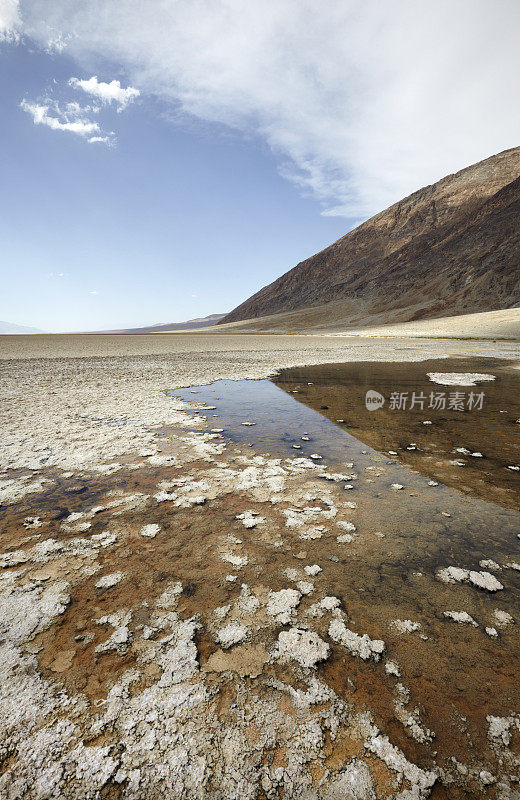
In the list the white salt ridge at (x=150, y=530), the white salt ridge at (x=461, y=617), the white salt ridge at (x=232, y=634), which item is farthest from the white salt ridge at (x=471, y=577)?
the white salt ridge at (x=150, y=530)

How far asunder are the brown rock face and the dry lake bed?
84.4m

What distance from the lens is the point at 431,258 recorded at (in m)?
97.9

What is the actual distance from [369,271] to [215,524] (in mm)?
125981

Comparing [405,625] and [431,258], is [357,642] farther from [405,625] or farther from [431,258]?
[431,258]

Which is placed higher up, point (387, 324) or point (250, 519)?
point (250, 519)

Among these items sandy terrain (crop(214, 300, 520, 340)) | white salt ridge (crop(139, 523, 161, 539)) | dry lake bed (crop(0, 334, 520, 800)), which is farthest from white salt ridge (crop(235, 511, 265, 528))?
sandy terrain (crop(214, 300, 520, 340))

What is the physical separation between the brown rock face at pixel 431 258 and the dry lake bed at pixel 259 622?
84.4 m

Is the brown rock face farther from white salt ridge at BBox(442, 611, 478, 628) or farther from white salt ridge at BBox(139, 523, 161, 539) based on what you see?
white salt ridge at BBox(139, 523, 161, 539)

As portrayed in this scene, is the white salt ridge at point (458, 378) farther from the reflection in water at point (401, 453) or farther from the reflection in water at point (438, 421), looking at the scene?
the reflection in water at point (401, 453)

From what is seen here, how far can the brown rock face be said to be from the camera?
78875mm

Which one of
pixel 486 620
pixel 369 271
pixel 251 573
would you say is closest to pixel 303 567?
pixel 251 573

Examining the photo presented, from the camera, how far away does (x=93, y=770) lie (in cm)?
127

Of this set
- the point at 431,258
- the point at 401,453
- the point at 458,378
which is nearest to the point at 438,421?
the point at 401,453

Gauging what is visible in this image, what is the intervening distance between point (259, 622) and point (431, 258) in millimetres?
116101
